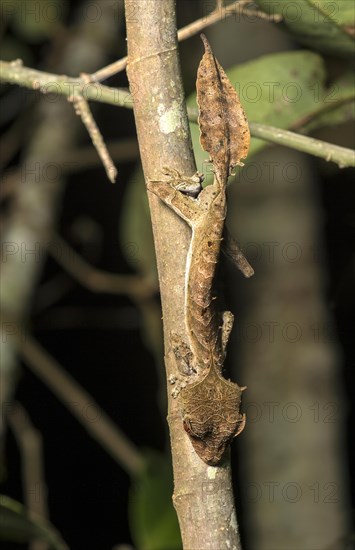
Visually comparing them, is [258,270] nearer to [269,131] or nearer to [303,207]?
[303,207]

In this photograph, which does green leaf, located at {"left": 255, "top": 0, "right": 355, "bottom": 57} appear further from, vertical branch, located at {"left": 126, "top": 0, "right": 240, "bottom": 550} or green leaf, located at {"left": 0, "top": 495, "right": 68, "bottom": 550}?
green leaf, located at {"left": 0, "top": 495, "right": 68, "bottom": 550}

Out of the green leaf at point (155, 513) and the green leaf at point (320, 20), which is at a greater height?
the green leaf at point (320, 20)

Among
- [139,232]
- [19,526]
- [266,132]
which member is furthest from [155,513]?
[266,132]

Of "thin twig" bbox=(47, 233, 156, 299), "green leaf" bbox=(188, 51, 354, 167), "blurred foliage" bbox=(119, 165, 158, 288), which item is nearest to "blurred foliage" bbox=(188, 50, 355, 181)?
"green leaf" bbox=(188, 51, 354, 167)

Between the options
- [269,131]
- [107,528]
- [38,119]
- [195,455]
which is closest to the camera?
[195,455]

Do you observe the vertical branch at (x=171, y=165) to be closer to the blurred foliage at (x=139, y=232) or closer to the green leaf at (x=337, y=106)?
the green leaf at (x=337, y=106)

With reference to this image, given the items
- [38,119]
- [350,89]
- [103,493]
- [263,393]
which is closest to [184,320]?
[350,89]

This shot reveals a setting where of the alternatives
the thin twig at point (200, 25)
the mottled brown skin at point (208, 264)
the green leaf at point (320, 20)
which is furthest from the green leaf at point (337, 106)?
the mottled brown skin at point (208, 264)
